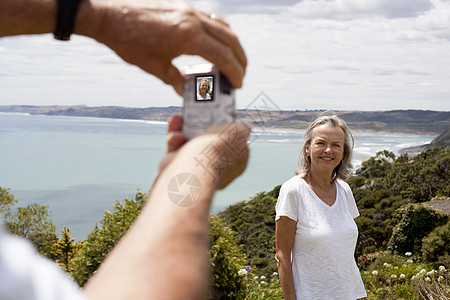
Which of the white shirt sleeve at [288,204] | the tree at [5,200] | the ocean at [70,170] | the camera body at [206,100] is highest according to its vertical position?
the camera body at [206,100]

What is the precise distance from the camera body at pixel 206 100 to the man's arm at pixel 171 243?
0.04m

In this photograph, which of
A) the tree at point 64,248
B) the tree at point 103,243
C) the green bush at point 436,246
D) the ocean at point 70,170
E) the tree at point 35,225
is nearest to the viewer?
the tree at point 103,243

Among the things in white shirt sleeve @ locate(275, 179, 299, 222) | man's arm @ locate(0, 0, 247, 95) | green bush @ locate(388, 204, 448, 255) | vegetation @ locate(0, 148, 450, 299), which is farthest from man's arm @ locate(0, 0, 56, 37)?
green bush @ locate(388, 204, 448, 255)

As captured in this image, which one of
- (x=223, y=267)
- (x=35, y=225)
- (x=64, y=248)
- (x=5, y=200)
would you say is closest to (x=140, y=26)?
(x=223, y=267)

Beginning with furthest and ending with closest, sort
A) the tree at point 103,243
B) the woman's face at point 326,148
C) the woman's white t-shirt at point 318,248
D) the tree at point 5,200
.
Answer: the tree at point 5,200
the tree at point 103,243
the woman's face at point 326,148
the woman's white t-shirt at point 318,248

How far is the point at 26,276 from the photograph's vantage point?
42cm

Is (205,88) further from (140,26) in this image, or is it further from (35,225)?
(35,225)

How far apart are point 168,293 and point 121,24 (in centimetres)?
36

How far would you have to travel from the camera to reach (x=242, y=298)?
5.59 meters

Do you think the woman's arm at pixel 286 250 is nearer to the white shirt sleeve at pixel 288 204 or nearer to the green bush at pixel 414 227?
the white shirt sleeve at pixel 288 204

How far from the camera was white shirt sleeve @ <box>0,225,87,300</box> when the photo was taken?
0.40 metres

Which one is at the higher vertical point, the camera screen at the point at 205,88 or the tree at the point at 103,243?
the camera screen at the point at 205,88

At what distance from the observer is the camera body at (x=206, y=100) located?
634 mm

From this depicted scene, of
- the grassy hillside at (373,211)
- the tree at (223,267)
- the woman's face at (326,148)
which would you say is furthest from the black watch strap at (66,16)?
the grassy hillside at (373,211)
